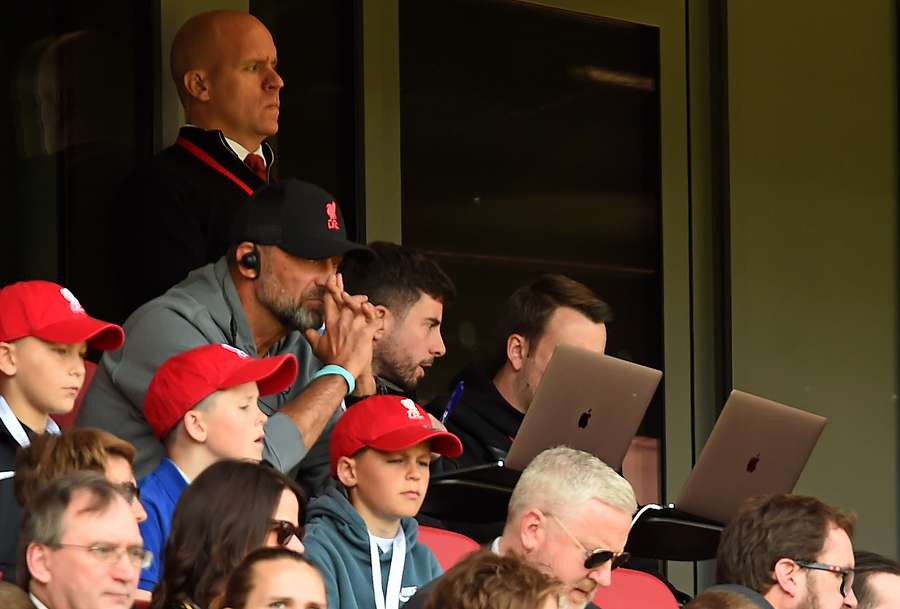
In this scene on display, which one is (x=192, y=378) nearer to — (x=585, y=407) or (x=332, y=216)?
(x=332, y=216)

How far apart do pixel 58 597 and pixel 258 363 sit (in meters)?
0.95

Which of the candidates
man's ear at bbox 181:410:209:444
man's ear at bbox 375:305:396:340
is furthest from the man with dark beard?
man's ear at bbox 181:410:209:444

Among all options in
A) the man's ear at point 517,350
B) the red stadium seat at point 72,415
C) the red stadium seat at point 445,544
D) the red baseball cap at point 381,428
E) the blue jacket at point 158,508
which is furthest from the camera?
the man's ear at point 517,350

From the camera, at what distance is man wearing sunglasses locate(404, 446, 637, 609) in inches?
149

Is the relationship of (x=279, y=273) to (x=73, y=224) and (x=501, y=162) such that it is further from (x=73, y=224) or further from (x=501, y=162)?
(x=501, y=162)

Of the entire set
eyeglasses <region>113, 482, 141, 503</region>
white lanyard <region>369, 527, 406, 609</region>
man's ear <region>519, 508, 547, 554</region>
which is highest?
eyeglasses <region>113, 482, 141, 503</region>

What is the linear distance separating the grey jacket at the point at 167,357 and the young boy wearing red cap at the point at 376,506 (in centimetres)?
13

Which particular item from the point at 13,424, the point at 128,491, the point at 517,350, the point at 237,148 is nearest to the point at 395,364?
the point at 517,350

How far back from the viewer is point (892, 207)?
7121 millimetres

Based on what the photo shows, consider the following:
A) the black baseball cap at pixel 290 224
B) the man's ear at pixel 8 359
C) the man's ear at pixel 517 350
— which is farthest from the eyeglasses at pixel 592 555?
the man's ear at pixel 517 350

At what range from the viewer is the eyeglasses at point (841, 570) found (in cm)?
436

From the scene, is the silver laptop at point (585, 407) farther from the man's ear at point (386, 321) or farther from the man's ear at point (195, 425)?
the man's ear at point (195, 425)

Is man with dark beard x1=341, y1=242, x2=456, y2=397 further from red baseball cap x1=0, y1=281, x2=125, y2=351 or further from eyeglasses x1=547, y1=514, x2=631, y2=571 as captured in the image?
red baseball cap x1=0, y1=281, x2=125, y2=351

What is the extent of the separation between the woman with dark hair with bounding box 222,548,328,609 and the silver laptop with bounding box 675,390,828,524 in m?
1.89
